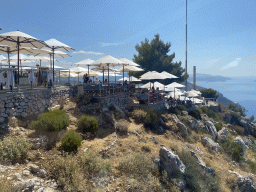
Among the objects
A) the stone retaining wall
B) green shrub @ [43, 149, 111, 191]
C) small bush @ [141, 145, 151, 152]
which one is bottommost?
small bush @ [141, 145, 151, 152]

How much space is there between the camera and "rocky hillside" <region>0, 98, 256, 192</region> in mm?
6067

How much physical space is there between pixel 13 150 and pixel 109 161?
385 cm

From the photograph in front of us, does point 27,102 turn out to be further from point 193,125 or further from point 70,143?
point 193,125

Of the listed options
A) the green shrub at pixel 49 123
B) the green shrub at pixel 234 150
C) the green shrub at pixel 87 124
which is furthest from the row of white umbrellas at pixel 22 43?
the green shrub at pixel 234 150

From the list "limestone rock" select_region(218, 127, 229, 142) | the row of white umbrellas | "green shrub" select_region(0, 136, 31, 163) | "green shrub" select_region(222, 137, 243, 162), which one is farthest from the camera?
"limestone rock" select_region(218, 127, 229, 142)

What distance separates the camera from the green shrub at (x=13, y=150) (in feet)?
20.6

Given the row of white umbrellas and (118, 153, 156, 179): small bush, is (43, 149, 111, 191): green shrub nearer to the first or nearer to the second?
(118, 153, 156, 179): small bush

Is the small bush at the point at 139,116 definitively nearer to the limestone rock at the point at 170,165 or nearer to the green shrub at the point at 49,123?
the limestone rock at the point at 170,165

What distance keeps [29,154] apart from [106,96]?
7480 mm

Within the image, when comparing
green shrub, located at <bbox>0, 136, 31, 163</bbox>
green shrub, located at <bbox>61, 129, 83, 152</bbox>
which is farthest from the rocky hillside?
green shrub, located at <bbox>61, 129, 83, 152</bbox>

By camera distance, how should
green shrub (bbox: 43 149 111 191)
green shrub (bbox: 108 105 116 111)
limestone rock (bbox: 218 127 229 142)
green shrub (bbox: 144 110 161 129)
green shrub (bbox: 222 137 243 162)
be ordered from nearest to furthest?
1. green shrub (bbox: 43 149 111 191)
2. green shrub (bbox: 108 105 116 111)
3. green shrub (bbox: 144 110 161 129)
4. green shrub (bbox: 222 137 243 162)
5. limestone rock (bbox: 218 127 229 142)

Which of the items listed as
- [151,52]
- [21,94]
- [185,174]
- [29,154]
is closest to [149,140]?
[185,174]

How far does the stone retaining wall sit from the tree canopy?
21.0 meters

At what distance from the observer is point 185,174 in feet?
29.3
